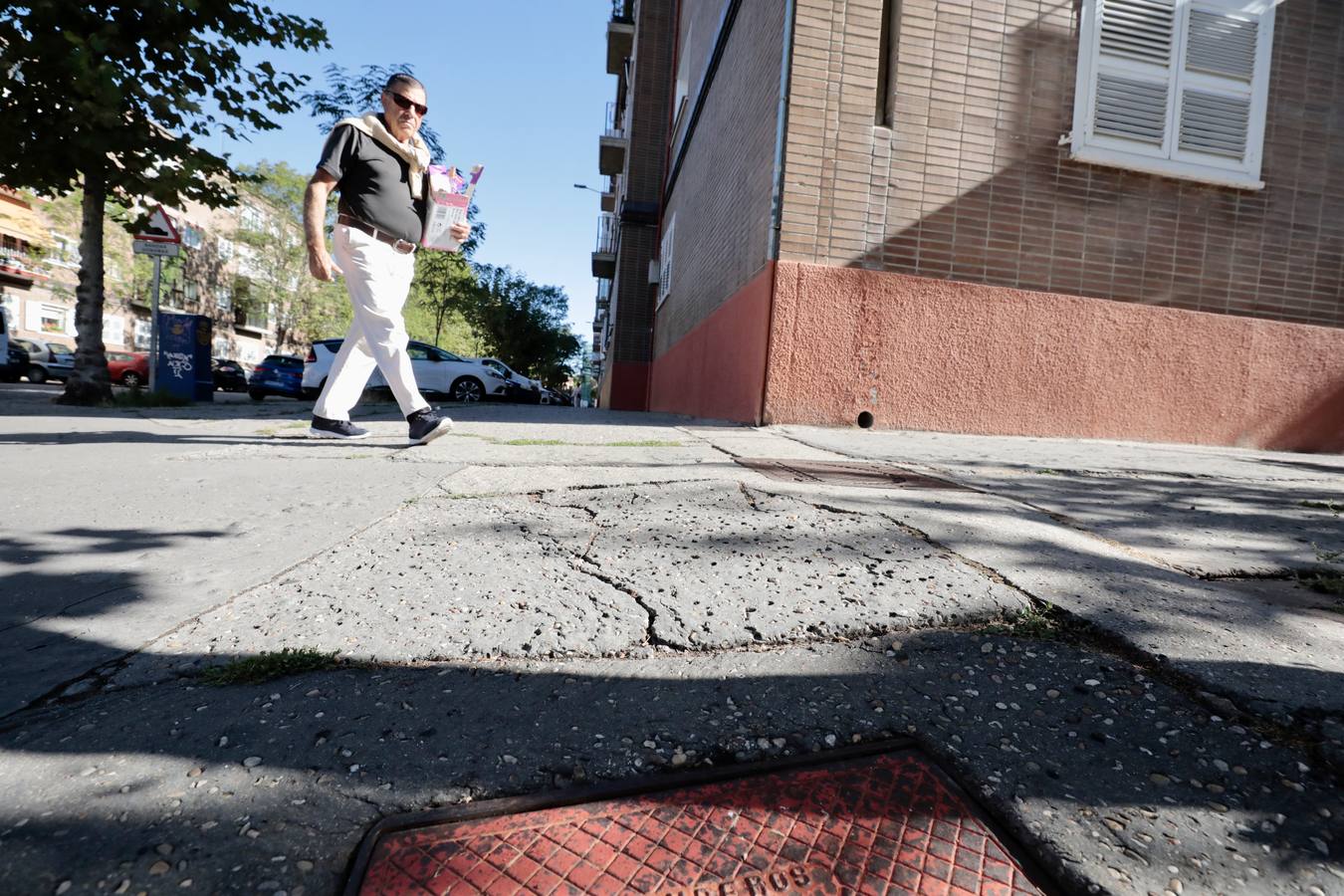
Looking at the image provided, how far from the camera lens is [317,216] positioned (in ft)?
11.7

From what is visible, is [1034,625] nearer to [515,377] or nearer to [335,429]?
[335,429]

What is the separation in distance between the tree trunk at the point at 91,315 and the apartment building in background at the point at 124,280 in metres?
25.7

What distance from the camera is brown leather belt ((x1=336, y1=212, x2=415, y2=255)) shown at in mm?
3652

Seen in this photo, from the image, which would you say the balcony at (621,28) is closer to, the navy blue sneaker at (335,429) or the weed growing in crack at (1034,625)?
the navy blue sneaker at (335,429)

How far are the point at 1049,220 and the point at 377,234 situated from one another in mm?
5330

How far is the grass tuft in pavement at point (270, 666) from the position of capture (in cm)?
138

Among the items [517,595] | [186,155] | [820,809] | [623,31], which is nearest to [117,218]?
[186,155]

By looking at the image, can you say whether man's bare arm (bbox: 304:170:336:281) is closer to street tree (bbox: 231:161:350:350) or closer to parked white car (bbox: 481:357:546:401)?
parked white car (bbox: 481:357:546:401)

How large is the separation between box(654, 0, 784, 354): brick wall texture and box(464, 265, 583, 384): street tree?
29.6m

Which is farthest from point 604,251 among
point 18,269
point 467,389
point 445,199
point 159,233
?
point 18,269

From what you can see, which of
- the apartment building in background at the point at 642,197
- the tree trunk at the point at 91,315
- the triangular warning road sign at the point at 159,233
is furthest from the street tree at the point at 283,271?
the tree trunk at the point at 91,315

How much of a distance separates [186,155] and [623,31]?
1808 cm

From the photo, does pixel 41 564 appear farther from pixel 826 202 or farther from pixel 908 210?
pixel 908 210

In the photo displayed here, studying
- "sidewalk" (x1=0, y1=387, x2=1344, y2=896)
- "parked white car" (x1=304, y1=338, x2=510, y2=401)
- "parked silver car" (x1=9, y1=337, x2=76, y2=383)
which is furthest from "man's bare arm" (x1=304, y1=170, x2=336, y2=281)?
"parked silver car" (x1=9, y1=337, x2=76, y2=383)
